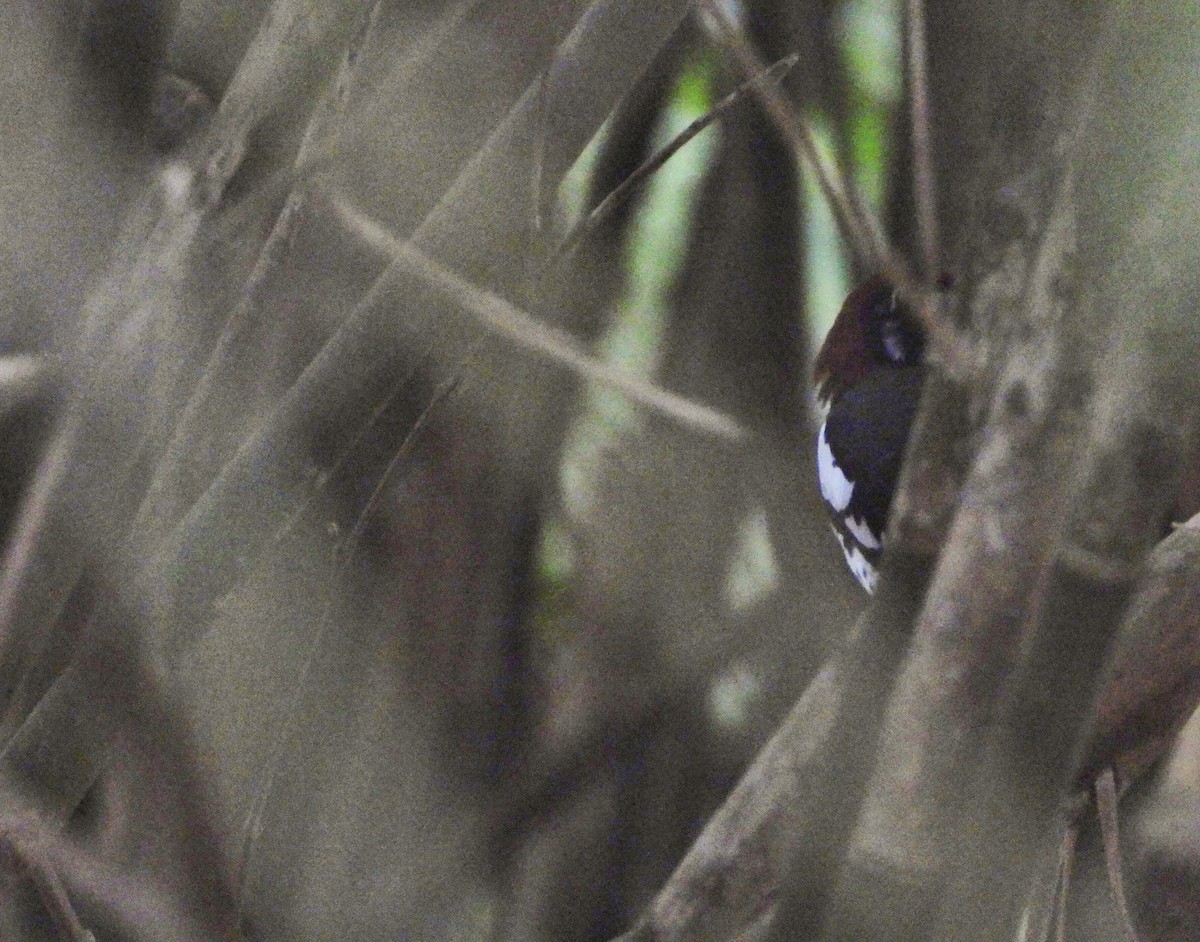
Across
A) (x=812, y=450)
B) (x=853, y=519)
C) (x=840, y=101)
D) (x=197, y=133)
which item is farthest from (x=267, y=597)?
(x=840, y=101)

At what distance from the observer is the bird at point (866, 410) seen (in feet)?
5.24

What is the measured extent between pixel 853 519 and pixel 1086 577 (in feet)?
3.09

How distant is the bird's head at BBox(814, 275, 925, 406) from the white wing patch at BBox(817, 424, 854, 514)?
0.34ft

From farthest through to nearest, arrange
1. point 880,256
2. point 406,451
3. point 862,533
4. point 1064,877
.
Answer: point 862,533 → point 406,451 → point 1064,877 → point 880,256

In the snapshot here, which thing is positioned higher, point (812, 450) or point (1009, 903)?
point (1009, 903)

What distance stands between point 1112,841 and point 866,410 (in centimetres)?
69

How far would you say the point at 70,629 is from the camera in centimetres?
107

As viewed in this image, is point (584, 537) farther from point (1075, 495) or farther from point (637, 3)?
point (1075, 495)

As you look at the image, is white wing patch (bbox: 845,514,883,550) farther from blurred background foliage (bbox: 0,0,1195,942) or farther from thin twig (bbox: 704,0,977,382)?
thin twig (bbox: 704,0,977,382)

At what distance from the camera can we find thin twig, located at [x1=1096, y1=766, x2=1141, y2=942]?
3.11 feet

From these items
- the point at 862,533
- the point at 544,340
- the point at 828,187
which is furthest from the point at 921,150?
the point at 862,533

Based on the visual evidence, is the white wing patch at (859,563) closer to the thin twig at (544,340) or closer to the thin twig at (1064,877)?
the thin twig at (1064,877)

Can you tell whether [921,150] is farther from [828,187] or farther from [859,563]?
→ [859,563]

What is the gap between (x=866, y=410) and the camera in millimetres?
1647
